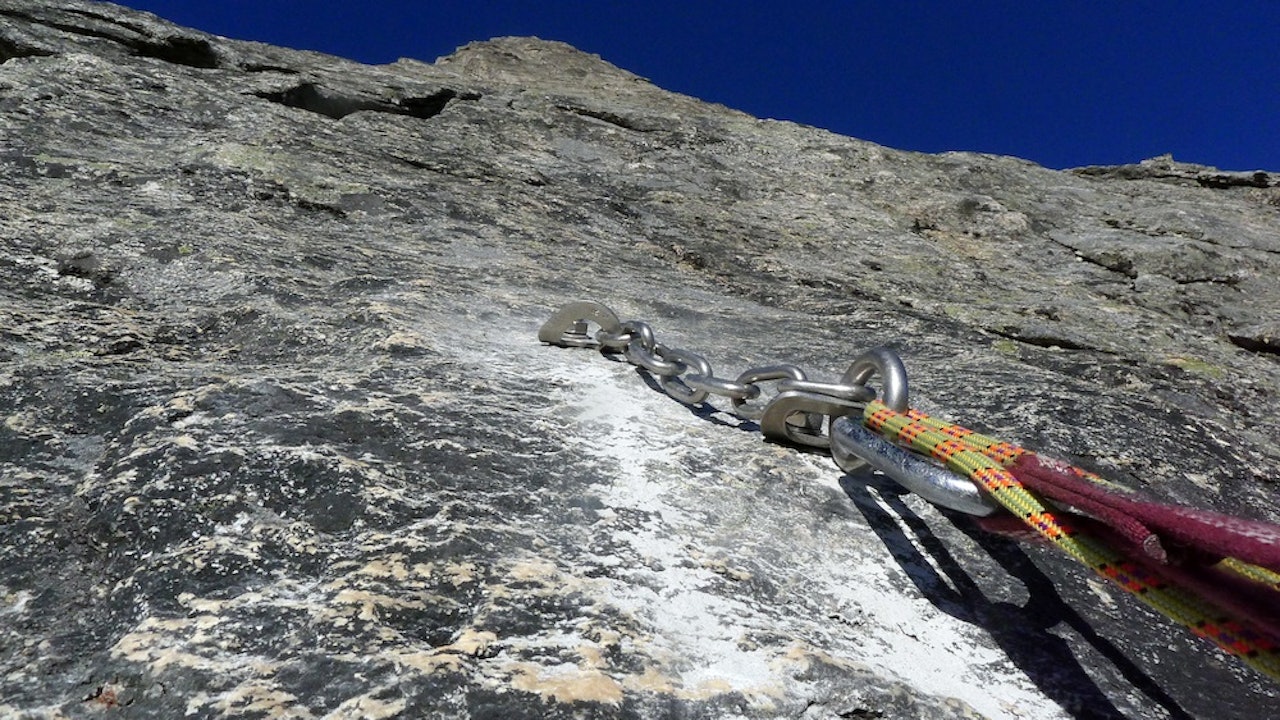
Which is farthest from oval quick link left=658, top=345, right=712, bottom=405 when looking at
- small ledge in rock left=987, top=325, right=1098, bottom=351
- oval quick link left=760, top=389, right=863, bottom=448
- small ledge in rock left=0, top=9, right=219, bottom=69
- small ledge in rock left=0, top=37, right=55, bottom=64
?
small ledge in rock left=0, top=9, right=219, bottom=69

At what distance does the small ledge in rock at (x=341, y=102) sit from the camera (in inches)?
A: 227

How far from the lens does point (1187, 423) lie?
2.70 meters

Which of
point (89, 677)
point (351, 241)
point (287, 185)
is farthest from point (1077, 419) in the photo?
point (287, 185)

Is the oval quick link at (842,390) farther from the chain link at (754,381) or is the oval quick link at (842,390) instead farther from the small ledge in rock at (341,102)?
the small ledge in rock at (341,102)

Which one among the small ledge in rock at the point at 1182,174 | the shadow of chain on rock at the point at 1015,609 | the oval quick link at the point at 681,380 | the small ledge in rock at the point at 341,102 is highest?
the small ledge in rock at the point at 1182,174

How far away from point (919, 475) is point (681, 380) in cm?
107

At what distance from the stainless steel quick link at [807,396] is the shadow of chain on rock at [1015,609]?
177mm

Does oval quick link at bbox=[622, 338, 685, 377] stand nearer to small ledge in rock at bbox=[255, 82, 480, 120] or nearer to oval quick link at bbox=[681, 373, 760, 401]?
oval quick link at bbox=[681, 373, 760, 401]

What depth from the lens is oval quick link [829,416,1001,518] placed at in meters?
1.51

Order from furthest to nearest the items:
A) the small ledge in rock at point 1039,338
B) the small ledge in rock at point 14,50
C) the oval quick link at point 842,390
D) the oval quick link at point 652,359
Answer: the small ledge in rock at point 14,50
the small ledge in rock at point 1039,338
the oval quick link at point 652,359
the oval quick link at point 842,390

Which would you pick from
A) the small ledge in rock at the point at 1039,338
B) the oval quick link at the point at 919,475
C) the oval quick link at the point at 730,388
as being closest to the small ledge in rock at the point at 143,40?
the oval quick link at the point at 730,388

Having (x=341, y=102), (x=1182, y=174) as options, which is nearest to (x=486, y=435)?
(x=341, y=102)

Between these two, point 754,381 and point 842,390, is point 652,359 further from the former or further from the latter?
point 842,390

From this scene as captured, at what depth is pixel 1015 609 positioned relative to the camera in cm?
167
